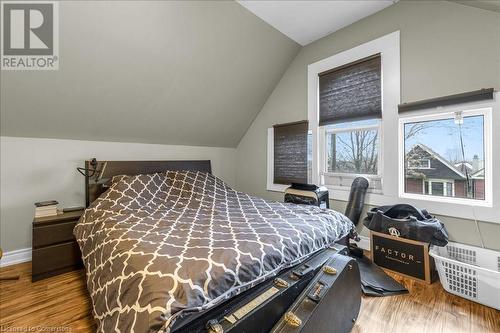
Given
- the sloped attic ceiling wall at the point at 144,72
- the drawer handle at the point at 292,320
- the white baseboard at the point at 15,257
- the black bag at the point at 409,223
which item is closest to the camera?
the drawer handle at the point at 292,320

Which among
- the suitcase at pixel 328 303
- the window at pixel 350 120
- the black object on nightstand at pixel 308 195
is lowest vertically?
the suitcase at pixel 328 303

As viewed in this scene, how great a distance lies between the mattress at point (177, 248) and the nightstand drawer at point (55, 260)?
339mm

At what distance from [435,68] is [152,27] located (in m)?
2.74

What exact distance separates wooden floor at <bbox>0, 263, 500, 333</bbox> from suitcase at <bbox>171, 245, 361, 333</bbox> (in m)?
0.55

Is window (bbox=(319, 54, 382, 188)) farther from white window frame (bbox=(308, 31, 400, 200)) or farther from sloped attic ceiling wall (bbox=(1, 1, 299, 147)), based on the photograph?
sloped attic ceiling wall (bbox=(1, 1, 299, 147))

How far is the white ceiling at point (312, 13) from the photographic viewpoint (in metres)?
2.40

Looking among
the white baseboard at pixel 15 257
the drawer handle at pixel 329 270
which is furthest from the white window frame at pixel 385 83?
the white baseboard at pixel 15 257

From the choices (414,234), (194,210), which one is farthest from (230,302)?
(414,234)

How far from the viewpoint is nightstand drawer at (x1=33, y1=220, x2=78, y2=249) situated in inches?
79.0

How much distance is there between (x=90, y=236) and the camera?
5.59 ft

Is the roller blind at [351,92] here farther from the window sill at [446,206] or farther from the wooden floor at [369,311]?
the wooden floor at [369,311]

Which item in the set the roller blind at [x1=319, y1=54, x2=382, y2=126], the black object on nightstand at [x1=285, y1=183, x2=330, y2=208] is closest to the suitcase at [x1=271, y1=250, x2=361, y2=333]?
the black object on nightstand at [x1=285, y1=183, x2=330, y2=208]

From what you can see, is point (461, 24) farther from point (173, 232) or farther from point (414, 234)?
point (173, 232)

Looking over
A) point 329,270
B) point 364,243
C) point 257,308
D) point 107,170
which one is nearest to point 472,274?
point 364,243
